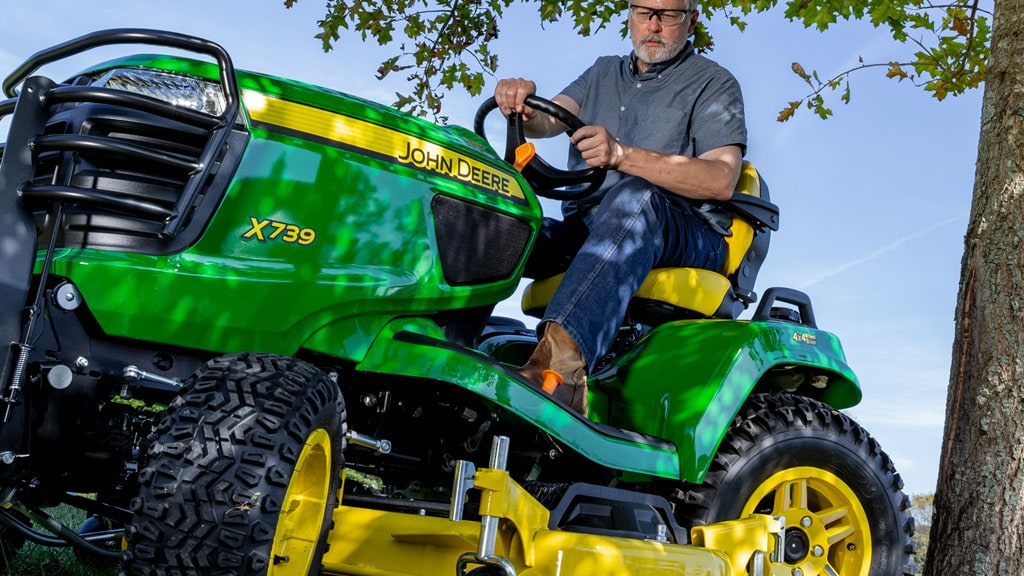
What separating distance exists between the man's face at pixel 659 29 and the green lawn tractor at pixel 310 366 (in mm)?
986

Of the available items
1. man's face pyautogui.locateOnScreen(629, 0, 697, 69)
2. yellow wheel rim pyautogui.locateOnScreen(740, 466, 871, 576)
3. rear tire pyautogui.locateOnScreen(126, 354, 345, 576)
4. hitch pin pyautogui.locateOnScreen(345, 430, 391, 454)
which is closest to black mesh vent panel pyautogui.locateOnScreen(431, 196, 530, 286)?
hitch pin pyautogui.locateOnScreen(345, 430, 391, 454)

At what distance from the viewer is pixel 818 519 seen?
12.6ft

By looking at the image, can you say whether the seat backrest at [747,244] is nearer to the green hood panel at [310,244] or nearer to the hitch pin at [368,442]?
the green hood panel at [310,244]

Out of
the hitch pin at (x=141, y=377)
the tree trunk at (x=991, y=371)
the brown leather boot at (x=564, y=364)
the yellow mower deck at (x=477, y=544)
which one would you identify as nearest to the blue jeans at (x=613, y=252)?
the brown leather boot at (x=564, y=364)

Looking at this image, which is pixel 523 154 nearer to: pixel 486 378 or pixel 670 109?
pixel 670 109

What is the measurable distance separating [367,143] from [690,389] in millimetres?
1376

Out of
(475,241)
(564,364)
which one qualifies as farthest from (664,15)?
(564,364)

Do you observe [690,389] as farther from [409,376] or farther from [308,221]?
[308,221]

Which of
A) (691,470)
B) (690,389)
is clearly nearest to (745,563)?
(691,470)

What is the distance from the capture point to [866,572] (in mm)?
3838

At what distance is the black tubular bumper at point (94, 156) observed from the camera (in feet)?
8.27

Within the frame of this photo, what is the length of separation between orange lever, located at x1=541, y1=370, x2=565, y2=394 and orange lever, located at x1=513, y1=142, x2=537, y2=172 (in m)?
0.91

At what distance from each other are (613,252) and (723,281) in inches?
27.6

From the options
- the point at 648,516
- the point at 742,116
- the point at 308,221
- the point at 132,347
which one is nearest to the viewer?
the point at 132,347
